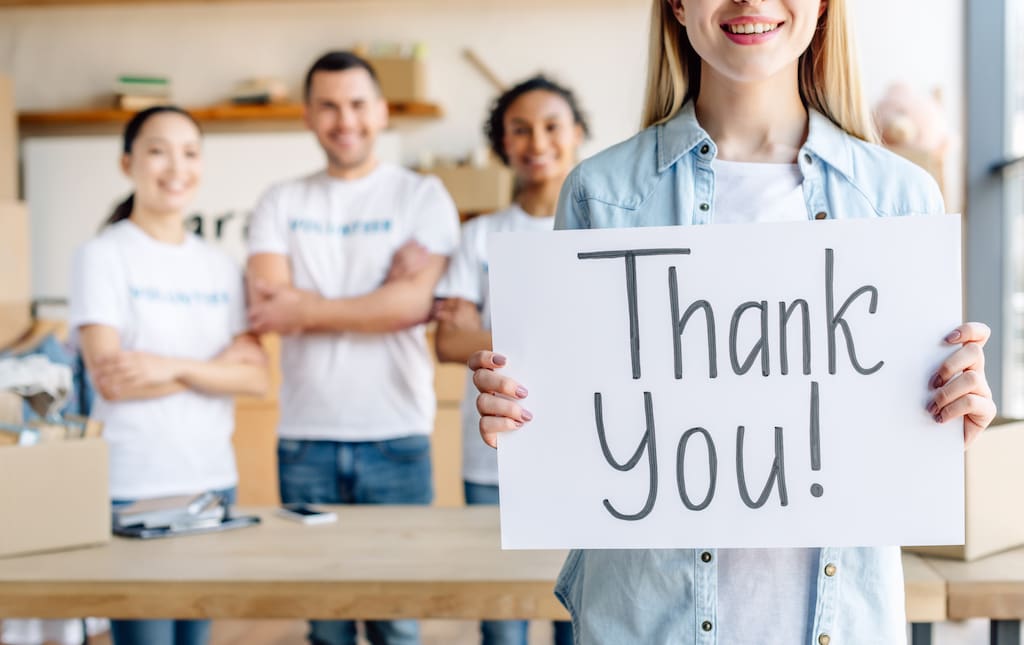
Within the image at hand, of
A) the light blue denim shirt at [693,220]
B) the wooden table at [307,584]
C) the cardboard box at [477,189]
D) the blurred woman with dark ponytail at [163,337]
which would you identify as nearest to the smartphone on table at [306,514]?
the wooden table at [307,584]

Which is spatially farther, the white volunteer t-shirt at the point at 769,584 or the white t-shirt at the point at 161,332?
the white t-shirt at the point at 161,332

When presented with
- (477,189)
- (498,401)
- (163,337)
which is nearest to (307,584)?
(498,401)

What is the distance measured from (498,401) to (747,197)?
1.06ft

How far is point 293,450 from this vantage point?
2135mm

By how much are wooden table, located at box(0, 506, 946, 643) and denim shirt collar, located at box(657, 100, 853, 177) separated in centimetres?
62

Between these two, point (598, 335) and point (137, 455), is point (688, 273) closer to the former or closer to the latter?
point (598, 335)

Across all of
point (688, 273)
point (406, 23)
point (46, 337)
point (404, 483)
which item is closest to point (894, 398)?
point (688, 273)

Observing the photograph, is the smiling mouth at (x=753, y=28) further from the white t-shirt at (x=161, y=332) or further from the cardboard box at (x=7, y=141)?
the cardboard box at (x=7, y=141)

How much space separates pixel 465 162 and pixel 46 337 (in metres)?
1.96

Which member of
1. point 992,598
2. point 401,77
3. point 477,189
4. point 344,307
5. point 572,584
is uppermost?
point 401,77

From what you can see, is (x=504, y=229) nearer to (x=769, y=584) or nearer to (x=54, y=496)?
(x=54, y=496)

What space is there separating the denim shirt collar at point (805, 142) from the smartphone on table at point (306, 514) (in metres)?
0.96

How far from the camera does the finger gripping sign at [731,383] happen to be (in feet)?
2.98

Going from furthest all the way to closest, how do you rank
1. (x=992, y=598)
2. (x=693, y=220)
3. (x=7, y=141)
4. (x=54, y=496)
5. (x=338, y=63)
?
(x=7, y=141) → (x=338, y=63) → (x=54, y=496) → (x=992, y=598) → (x=693, y=220)
